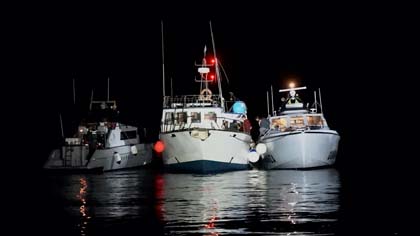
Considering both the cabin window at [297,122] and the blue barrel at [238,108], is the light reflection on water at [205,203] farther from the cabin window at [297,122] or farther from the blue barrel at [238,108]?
the blue barrel at [238,108]

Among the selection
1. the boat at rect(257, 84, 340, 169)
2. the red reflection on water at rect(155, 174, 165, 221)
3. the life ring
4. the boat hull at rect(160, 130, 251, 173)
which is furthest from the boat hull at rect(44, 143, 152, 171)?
the boat at rect(257, 84, 340, 169)

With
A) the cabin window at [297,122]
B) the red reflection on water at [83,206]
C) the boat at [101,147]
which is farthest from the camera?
the boat at [101,147]

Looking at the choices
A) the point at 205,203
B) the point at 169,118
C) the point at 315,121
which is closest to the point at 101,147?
the point at 169,118

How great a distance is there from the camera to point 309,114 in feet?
200

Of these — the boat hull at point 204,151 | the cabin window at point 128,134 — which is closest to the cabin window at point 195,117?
the boat hull at point 204,151

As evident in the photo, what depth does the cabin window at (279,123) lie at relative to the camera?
61.0 metres

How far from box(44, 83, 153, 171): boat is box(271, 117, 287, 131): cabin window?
11.0 m

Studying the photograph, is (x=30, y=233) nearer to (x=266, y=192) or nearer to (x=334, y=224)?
(x=334, y=224)

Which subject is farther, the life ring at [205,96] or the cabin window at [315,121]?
the life ring at [205,96]

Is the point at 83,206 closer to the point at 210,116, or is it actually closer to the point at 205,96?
the point at 210,116

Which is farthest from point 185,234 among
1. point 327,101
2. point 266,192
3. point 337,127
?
point 327,101

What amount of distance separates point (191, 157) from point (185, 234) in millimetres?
31263

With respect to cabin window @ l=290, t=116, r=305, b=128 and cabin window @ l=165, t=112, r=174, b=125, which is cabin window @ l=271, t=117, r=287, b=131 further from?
cabin window @ l=165, t=112, r=174, b=125

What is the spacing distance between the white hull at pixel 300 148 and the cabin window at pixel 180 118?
17.3ft
